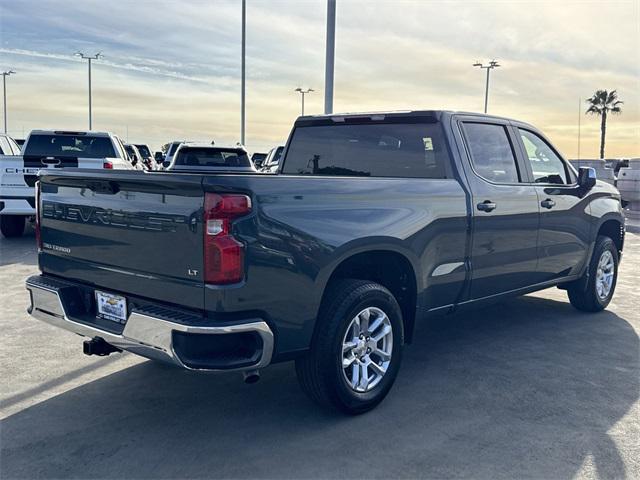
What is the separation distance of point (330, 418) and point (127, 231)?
1686 millimetres

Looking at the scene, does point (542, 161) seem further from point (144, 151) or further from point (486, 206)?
point (144, 151)

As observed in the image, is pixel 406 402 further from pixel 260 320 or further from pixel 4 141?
pixel 4 141

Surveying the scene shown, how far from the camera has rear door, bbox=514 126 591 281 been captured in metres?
5.80

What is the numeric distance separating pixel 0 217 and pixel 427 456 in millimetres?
10826

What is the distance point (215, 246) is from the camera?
10.9ft

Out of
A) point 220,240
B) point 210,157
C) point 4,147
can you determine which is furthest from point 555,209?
point 4,147

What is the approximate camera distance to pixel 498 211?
17.0 ft

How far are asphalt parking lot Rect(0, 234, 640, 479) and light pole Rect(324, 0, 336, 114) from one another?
8323mm

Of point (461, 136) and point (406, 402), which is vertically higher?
point (461, 136)

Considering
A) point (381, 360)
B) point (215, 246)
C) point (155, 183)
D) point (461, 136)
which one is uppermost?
point (461, 136)

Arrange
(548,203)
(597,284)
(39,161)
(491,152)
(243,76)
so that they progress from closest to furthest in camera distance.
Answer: (491,152) → (548,203) → (597,284) → (39,161) → (243,76)

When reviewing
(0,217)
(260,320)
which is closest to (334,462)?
(260,320)

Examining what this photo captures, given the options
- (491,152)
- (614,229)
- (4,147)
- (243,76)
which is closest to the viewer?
(491,152)

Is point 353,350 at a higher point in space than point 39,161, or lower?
lower
